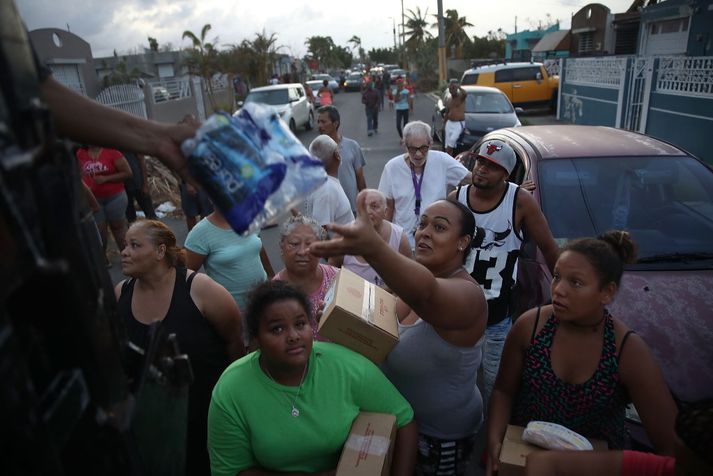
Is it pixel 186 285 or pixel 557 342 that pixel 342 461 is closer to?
pixel 557 342

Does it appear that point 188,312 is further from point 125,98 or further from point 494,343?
point 125,98

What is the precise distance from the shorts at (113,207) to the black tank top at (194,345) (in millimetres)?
3545

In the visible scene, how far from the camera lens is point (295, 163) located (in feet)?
3.98

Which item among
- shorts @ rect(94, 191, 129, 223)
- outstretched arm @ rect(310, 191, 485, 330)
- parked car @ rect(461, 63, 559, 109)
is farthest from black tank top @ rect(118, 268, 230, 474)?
parked car @ rect(461, 63, 559, 109)

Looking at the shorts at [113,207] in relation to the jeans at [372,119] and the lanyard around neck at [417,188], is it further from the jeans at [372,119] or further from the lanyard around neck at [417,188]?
the jeans at [372,119]

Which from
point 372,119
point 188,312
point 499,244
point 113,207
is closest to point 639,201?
point 499,244

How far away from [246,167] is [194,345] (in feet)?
5.21

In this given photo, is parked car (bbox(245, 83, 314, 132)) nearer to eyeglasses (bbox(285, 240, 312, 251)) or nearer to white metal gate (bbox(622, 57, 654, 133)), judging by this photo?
white metal gate (bbox(622, 57, 654, 133))

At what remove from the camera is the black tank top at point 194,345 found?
2402 millimetres

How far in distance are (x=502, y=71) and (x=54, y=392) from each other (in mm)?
19149

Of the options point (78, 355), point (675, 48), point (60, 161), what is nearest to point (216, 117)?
point (60, 161)

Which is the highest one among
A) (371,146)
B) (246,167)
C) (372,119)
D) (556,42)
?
(556,42)

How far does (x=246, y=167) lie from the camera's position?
110 centimetres

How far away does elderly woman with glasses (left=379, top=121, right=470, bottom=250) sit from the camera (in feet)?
14.0
